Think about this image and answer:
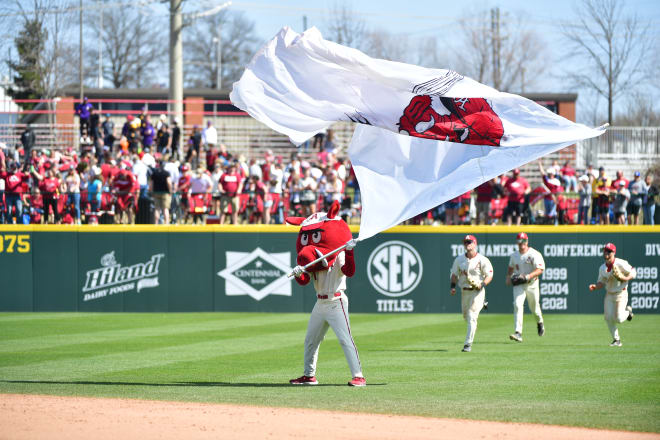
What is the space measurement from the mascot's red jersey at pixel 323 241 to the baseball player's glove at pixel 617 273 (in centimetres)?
770

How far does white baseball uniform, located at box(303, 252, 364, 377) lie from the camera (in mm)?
12250

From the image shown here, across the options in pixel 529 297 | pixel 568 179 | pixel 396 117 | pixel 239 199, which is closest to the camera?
pixel 396 117

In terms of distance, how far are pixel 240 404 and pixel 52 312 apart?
15784mm

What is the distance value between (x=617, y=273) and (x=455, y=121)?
783 centimetres

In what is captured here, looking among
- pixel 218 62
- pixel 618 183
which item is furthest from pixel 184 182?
pixel 218 62

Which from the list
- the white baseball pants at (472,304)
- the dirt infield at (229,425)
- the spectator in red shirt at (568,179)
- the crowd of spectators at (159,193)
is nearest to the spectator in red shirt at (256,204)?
the crowd of spectators at (159,193)

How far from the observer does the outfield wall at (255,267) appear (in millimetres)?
25469

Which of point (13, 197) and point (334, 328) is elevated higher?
point (13, 197)

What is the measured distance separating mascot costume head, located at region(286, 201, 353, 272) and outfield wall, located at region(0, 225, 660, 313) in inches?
513

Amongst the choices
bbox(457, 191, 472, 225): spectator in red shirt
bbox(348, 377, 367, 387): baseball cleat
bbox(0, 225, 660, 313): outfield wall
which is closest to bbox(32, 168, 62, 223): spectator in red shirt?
bbox(0, 225, 660, 313): outfield wall

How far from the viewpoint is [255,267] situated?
84.8 ft

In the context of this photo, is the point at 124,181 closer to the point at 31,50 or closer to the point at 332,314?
the point at 332,314

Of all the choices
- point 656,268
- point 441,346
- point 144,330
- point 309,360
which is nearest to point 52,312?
point 144,330

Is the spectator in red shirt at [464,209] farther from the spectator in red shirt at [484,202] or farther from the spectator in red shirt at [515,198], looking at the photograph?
the spectator in red shirt at [515,198]
